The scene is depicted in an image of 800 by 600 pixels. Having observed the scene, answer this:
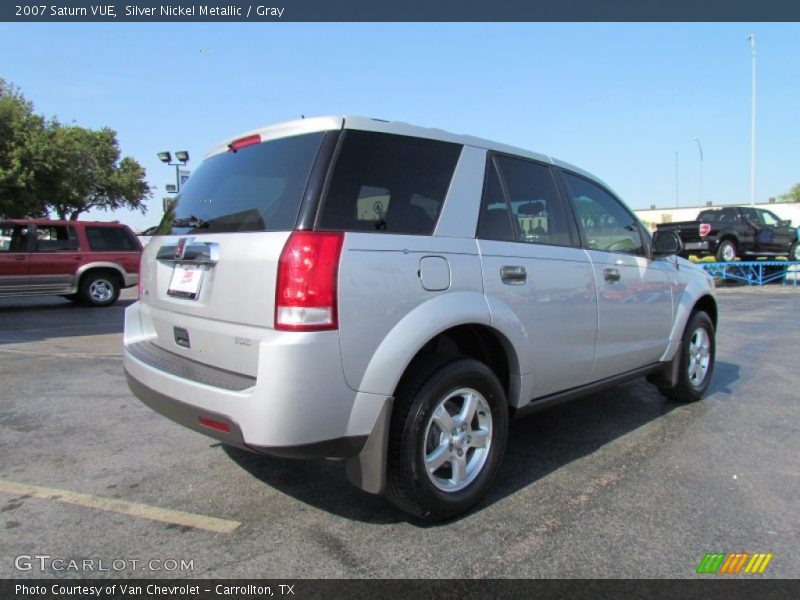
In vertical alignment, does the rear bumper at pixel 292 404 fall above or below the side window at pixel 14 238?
below

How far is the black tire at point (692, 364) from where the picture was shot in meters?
4.68

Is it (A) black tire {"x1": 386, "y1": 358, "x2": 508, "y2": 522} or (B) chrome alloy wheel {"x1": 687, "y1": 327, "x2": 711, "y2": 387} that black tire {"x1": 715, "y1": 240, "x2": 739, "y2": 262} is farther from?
(A) black tire {"x1": 386, "y1": 358, "x2": 508, "y2": 522}

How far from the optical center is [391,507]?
290 centimetres

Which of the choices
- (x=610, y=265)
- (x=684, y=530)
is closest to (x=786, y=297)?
(x=610, y=265)

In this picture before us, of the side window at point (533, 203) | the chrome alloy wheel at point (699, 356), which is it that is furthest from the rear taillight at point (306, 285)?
the chrome alloy wheel at point (699, 356)

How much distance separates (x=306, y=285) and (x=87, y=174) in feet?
101

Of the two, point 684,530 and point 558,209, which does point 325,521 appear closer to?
point 684,530

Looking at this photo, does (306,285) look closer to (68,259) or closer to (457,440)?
(457,440)

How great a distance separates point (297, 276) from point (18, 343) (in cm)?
715

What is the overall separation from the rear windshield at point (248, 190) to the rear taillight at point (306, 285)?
0.47 ft

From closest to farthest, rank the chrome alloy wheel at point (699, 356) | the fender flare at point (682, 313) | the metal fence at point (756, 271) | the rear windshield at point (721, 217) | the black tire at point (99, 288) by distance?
the fender flare at point (682, 313) → the chrome alloy wheel at point (699, 356) → the black tire at point (99, 288) → the metal fence at point (756, 271) → the rear windshield at point (721, 217)

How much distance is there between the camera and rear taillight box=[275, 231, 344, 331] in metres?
2.23

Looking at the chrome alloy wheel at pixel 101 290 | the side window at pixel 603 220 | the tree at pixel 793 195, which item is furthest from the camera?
the tree at pixel 793 195

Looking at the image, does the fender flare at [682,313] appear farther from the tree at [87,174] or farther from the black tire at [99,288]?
the tree at [87,174]
